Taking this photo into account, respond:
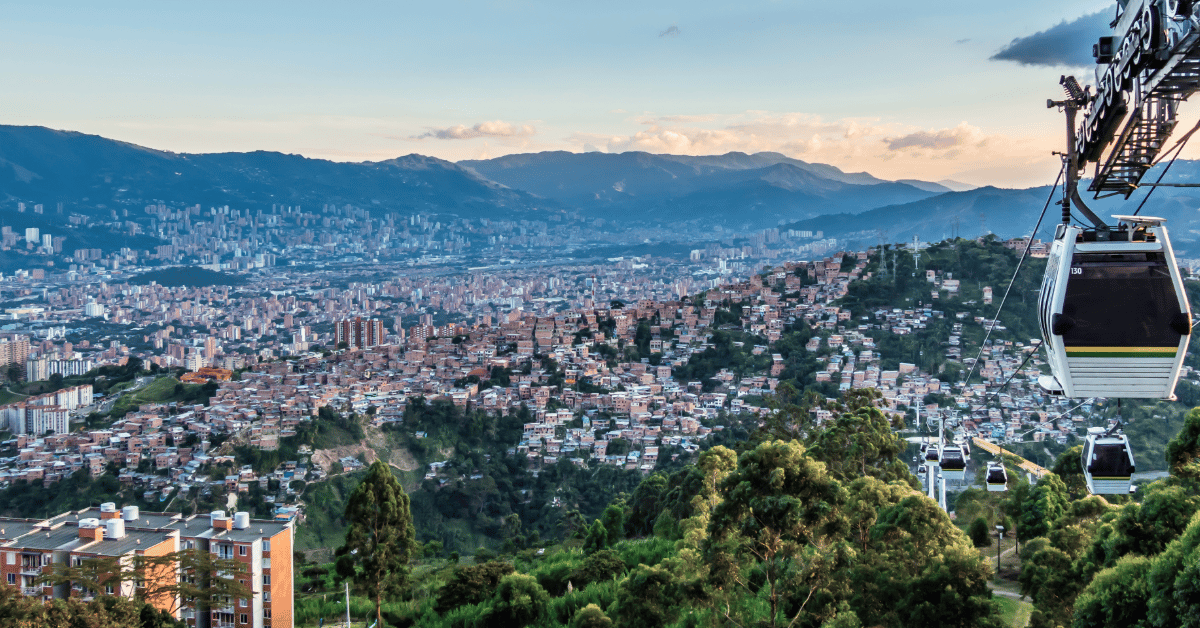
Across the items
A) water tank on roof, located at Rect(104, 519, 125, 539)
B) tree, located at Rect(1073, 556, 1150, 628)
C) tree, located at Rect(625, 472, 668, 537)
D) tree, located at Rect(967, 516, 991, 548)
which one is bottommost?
tree, located at Rect(625, 472, 668, 537)

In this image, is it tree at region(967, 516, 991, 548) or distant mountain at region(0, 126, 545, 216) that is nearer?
tree at region(967, 516, 991, 548)

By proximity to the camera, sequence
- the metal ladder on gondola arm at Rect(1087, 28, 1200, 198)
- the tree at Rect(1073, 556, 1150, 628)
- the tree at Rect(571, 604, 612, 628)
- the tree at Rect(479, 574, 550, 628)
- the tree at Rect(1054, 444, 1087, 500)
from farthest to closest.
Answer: the tree at Rect(1054, 444, 1087, 500) < the tree at Rect(479, 574, 550, 628) < the tree at Rect(571, 604, 612, 628) < the tree at Rect(1073, 556, 1150, 628) < the metal ladder on gondola arm at Rect(1087, 28, 1200, 198)

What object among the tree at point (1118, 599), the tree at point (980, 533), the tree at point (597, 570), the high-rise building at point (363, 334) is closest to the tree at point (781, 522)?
the tree at point (1118, 599)

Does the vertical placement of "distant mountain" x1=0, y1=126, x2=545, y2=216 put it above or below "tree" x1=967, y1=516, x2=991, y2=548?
above

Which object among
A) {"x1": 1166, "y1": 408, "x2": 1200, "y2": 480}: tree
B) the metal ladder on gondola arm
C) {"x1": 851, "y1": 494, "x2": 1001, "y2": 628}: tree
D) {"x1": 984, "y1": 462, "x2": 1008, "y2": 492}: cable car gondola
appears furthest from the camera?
{"x1": 984, "y1": 462, "x2": 1008, "y2": 492}: cable car gondola

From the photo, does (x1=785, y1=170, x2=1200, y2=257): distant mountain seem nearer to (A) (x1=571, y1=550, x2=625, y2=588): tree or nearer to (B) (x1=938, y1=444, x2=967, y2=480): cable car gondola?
(B) (x1=938, y1=444, x2=967, y2=480): cable car gondola

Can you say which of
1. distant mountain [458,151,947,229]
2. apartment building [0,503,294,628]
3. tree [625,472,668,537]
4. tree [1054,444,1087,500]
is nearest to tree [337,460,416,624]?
apartment building [0,503,294,628]

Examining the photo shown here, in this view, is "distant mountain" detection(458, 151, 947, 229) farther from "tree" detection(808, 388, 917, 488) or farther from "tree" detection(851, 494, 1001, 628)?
"tree" detection(851, 494, 1001, 628)

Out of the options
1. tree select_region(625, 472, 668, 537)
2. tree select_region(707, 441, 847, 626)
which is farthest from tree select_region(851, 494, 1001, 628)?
tree select_region(625, 472, 668, 537)
